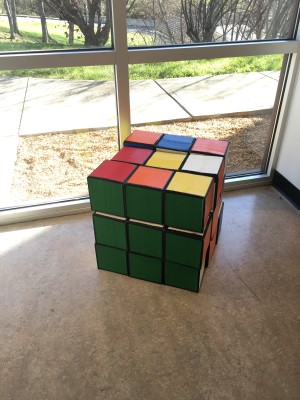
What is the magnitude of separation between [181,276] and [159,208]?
0.40 metres

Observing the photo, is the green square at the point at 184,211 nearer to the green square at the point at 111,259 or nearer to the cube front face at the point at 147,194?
the cube front face at the point at 147,194

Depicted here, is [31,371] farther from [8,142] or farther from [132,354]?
[8,142]

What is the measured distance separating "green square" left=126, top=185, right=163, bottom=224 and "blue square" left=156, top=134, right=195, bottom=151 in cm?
39

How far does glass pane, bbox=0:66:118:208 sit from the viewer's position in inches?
81.0

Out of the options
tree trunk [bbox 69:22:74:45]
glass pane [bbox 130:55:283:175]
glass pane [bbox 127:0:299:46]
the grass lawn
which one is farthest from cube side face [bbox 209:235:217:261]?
tree trunk [bbox 69:22:74:45]

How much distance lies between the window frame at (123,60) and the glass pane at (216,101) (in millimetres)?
74

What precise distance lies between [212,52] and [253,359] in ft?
5.40

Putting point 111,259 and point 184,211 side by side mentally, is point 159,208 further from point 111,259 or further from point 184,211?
point 111,259

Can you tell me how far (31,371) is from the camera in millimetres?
1366

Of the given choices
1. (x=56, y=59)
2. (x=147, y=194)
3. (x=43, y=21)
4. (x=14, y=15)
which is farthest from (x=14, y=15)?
(x=147, y=194)

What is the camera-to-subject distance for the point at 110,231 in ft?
5.49

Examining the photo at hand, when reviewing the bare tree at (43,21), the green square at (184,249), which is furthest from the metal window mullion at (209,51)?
the green square at (184,249)

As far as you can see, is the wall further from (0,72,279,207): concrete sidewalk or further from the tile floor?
the tile floor

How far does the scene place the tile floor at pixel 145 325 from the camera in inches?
51.9
